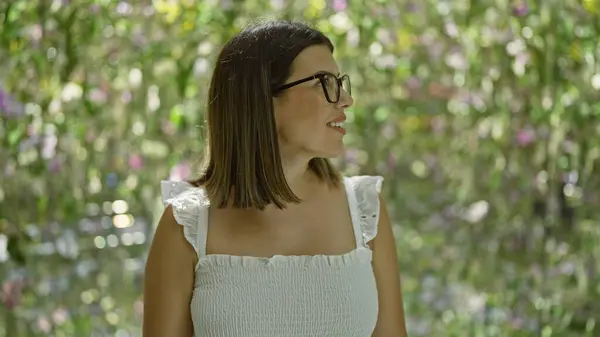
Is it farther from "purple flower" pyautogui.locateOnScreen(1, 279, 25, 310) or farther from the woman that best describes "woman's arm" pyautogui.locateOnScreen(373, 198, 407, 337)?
"purple flower" pyautogui.locateOnScreen(1, 279, 25, 310)

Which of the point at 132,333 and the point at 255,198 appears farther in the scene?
the point at 132,333

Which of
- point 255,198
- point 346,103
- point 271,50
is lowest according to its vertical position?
point 255,198

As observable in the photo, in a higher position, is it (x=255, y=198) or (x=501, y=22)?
(x=501, y=22)

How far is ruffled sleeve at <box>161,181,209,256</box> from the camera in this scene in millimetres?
1462

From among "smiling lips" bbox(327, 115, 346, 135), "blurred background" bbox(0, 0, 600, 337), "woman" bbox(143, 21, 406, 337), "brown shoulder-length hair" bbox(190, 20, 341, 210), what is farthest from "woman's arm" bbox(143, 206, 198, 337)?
"blurred background" bbox(0, 0, 600, 337)

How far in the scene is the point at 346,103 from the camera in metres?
1.46

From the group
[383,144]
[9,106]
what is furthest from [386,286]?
[9,106]

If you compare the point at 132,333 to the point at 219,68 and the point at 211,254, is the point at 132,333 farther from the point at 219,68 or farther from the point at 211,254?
the point at 219,68

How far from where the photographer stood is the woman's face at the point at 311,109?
1.44m

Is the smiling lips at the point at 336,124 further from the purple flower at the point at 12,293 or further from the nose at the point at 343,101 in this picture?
the purple flower at the point at 12,293

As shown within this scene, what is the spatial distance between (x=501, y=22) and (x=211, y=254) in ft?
3.22

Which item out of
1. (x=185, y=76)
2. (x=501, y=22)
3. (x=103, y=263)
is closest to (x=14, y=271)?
(x=103, y=263)

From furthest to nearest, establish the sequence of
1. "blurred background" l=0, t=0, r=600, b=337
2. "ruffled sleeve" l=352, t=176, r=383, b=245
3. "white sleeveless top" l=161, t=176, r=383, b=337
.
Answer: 1. "blurred background" l=0, t=0, r=600, b=337
2. "ruffled sleeve" l=352, t=176, r=383, b=245
3. "white sleeveless top" l=161, t=176, r=383, b=337

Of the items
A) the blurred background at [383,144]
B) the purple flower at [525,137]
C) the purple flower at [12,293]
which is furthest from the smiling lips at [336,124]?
the purple flower at [12,293]
